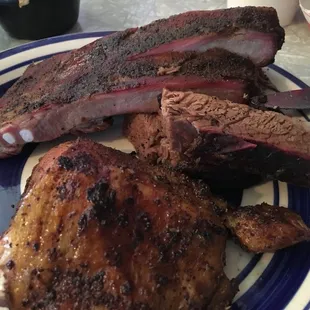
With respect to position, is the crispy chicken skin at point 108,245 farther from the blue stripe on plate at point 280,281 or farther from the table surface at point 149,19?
the table surface at point 149,19

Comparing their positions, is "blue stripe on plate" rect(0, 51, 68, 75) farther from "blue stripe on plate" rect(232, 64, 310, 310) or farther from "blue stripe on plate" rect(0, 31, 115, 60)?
"blue stripe on plate" rect(232, 64, 310, 310)

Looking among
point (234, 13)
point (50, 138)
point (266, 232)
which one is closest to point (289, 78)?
point (234, 13)

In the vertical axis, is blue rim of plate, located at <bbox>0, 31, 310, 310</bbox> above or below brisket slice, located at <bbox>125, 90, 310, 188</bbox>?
below

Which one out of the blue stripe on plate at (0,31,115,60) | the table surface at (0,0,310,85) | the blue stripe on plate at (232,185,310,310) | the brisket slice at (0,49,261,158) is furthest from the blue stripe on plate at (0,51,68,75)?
the blue stripe on plate at (232,185,310,310)

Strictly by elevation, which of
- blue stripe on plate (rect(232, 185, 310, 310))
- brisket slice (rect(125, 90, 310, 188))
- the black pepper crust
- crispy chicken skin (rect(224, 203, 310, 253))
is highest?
the black pepper crust

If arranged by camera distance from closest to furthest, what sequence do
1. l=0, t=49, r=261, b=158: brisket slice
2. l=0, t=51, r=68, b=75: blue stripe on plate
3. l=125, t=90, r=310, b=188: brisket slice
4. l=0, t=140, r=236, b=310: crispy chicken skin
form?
l=0, t=140, r=236, b=310: crispy chicken skin → l=125, t=90, r=310, b=188: brisket slice → l=0, t=49, r=261, b=158: brisket slice → l=0, t=51, r=68, b=75: blue stripe on plate

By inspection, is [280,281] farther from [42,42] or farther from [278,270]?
[42,42]

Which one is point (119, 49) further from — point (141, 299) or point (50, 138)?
point (141, 299)
